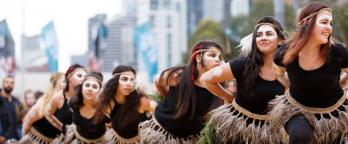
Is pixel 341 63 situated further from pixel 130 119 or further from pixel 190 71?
pixel 130 119

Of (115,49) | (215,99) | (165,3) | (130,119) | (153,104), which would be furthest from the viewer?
(115,49)

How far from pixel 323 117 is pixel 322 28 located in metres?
0.65

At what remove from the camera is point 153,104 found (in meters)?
9.62

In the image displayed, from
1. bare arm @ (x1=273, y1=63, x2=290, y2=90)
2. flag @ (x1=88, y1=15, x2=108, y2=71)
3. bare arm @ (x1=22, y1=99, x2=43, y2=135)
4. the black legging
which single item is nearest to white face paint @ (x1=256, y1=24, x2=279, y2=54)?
bare arm @ (x1=273, y1=63, x2=290, y2=90)

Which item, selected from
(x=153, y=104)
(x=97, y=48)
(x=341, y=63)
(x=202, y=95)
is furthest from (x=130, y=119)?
(x=97, y=48)

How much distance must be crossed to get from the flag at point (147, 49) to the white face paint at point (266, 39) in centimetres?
2048

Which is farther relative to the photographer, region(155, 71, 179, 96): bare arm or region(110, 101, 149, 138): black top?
region(110, 101, 149, 138): black top

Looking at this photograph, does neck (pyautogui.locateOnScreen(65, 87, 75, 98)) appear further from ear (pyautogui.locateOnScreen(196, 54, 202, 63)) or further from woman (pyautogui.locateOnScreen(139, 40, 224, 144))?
ear (pyautogui.locateOnScreen(196, 54, 202, 63))

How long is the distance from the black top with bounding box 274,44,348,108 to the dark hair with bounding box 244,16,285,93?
50cm

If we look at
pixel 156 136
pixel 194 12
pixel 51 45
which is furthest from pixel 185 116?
pixel 194 12

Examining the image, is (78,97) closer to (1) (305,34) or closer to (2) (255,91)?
(2) (255,91)

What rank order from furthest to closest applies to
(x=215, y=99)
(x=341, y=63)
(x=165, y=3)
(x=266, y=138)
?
(x=165, y=3), (x=215, y=99), (x=266, y=138), (x=341, y=63)

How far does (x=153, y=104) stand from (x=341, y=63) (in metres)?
4.11

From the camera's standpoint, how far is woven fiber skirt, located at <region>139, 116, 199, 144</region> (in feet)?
25.6
